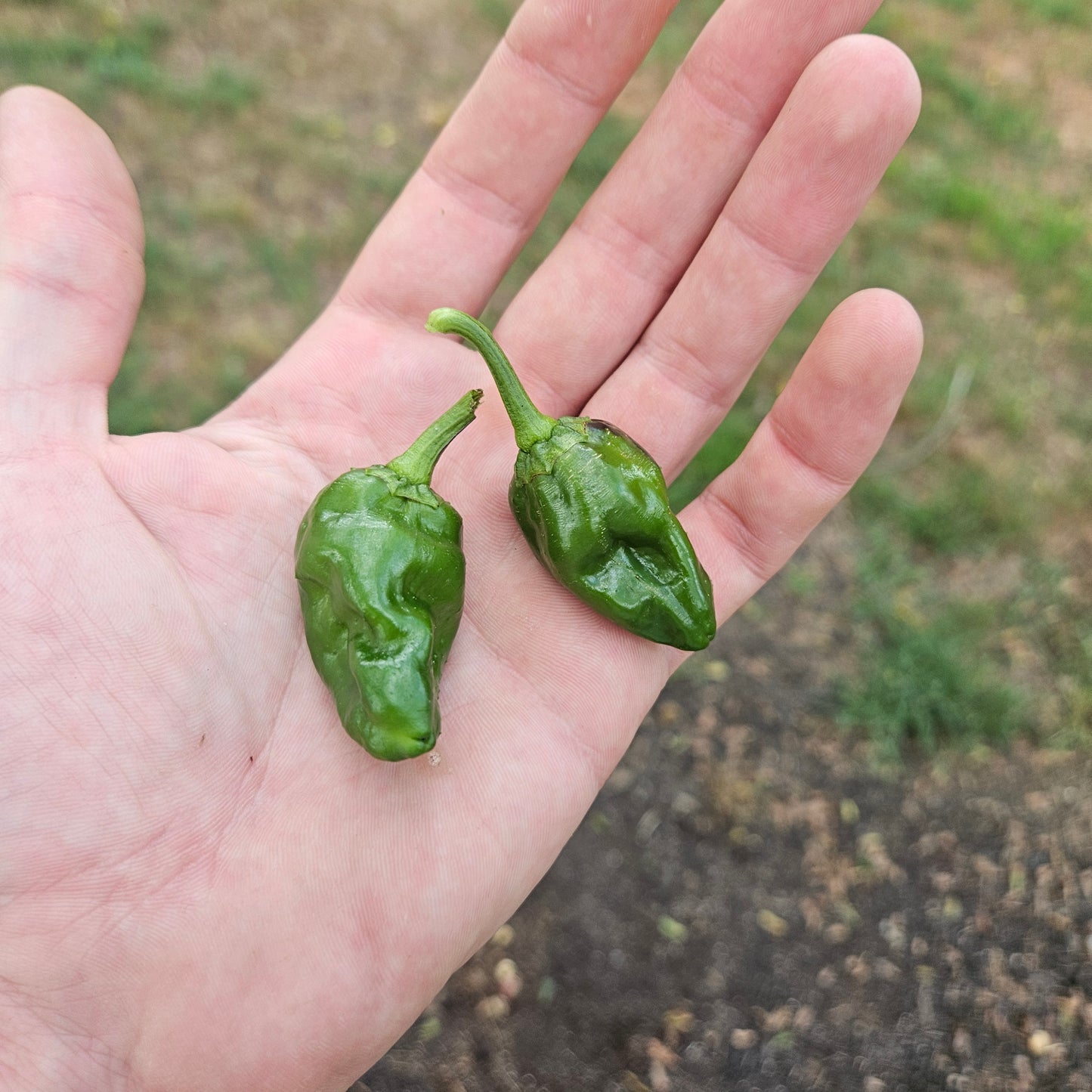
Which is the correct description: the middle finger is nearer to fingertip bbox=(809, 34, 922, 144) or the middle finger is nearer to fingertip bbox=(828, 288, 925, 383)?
fingertip bbox=(809, 34, 922, 144)

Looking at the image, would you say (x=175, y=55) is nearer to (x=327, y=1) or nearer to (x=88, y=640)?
(x=327, y=1)

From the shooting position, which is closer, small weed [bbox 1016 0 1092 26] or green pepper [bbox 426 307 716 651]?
green pepper [bbox 426 307 716 651]

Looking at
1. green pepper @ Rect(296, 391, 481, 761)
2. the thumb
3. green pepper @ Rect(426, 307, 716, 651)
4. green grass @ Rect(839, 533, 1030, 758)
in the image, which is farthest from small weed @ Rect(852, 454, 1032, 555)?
the thumb

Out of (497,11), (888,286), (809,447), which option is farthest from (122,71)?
(809,447)

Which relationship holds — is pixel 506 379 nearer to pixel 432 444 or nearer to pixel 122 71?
pixel 432 444


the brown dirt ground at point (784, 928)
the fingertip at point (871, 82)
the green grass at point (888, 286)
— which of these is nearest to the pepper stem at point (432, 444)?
the fingertip at point (871, 82)

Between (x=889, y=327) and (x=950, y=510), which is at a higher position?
(x=889, y=327)
